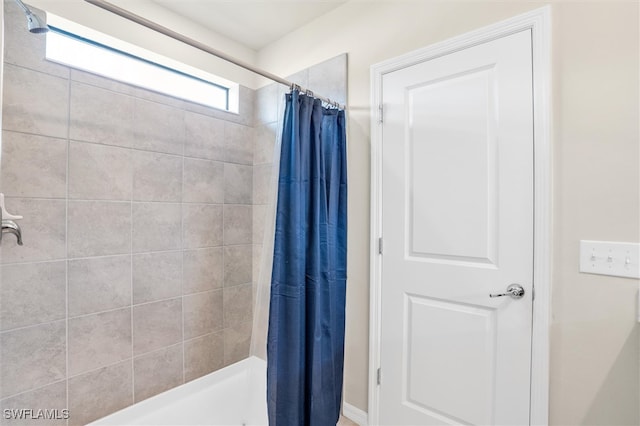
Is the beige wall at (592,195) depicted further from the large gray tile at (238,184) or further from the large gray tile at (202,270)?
the large gray tile at (202,270)

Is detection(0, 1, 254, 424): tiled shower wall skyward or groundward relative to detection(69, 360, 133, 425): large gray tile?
skyward

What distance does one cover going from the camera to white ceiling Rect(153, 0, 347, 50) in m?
1.99

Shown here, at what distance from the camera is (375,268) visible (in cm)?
181

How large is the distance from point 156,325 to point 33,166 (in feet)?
3.47

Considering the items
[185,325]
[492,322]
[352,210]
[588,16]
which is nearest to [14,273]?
[185,325]

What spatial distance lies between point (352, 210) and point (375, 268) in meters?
0.37

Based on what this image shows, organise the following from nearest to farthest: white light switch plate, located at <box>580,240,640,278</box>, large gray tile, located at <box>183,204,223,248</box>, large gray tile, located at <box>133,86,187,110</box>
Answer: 1. white light switch plate, located at <box>580,240,640,278</box>
2. large gray tile, located at <box>133,86,187,110</box>
3. large gray tile, located at <box>183,204,223,248</box>

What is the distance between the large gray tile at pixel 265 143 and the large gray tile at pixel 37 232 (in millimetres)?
1235

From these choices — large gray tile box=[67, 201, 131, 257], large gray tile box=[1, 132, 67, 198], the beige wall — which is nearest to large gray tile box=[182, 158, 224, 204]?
large gray tile box=[67, 201, 131, 257]

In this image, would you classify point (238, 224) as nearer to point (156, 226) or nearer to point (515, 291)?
point (156, 226)

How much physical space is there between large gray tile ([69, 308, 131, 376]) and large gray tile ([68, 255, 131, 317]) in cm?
5

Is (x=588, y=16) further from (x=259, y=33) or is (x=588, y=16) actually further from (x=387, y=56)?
(x=259, y=33)

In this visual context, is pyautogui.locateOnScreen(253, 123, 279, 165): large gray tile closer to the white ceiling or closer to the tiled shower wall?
the tiled shower wall

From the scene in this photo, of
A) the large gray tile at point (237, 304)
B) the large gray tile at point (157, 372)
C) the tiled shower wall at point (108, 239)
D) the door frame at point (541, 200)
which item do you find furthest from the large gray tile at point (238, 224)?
the door frame at point (541, 200)
